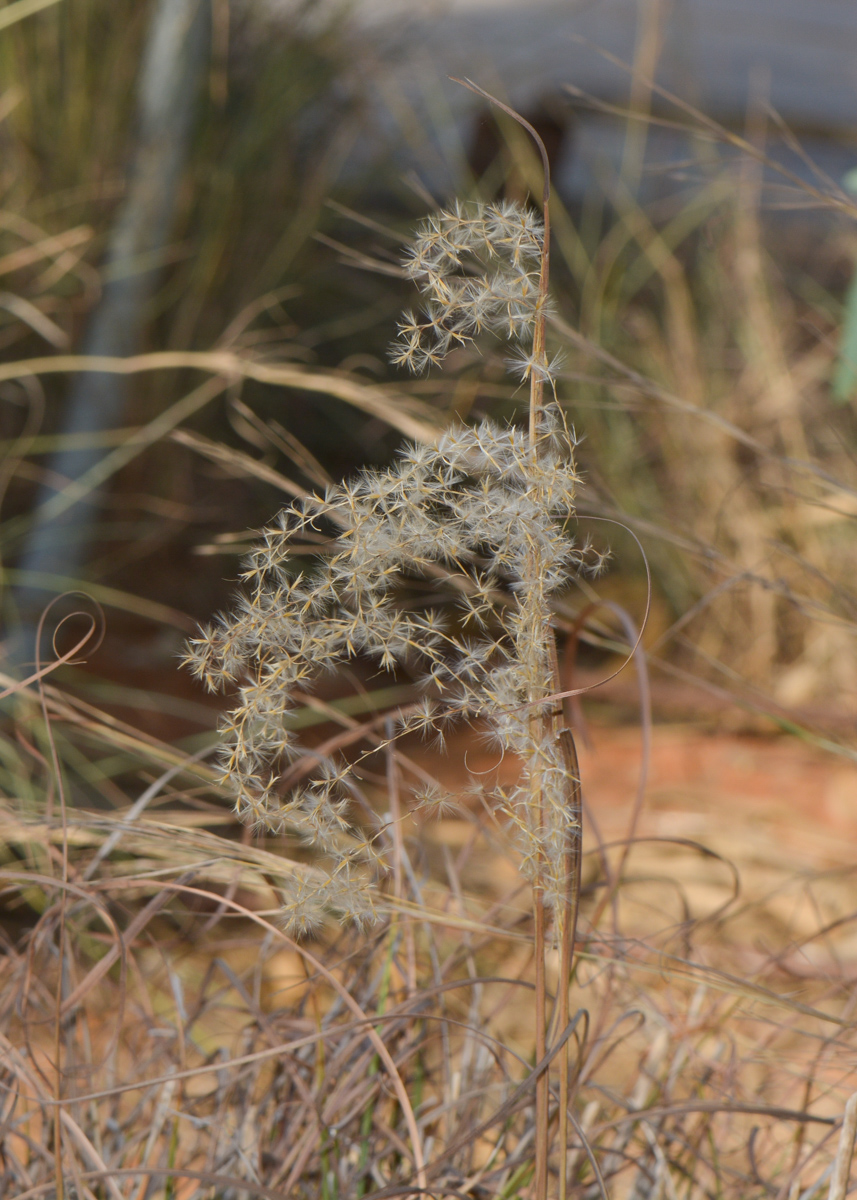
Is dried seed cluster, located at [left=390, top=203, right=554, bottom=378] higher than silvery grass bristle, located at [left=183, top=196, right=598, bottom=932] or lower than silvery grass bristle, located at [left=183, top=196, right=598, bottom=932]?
higher

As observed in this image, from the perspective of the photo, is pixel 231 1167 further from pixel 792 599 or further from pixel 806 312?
pixel 806 312

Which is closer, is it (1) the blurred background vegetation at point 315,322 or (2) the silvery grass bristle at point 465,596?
(2) the silvery grass bristle at point 465,596

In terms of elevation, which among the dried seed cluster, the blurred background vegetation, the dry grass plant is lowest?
the dry grass plant

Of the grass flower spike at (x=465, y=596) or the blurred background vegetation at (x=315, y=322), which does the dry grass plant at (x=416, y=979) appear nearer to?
the grass flower spike at (x=465, y=596)

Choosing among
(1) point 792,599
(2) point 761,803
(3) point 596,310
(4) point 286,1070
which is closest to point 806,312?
(3) point 596,310

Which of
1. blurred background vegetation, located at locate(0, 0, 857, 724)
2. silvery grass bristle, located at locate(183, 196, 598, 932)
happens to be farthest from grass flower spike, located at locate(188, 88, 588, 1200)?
blurred background vegetation, located at locate(0, 0, 857, 724)

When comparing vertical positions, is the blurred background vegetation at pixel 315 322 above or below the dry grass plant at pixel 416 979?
above

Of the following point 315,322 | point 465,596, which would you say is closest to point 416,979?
point 465,596

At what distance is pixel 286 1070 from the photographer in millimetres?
593

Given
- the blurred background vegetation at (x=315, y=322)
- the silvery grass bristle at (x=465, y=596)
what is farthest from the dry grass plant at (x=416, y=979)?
the blurred background vegetation at (x=315, y=322)

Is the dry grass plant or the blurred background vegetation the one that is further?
the blurred background vegetation

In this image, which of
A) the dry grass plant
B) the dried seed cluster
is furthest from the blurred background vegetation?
the dried seed cluster

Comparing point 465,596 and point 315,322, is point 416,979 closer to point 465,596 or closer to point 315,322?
point 465,596

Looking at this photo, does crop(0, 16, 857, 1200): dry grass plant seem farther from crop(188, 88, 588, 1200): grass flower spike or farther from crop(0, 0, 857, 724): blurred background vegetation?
crop(0, 0, 857, 724): blurred background vegetation
